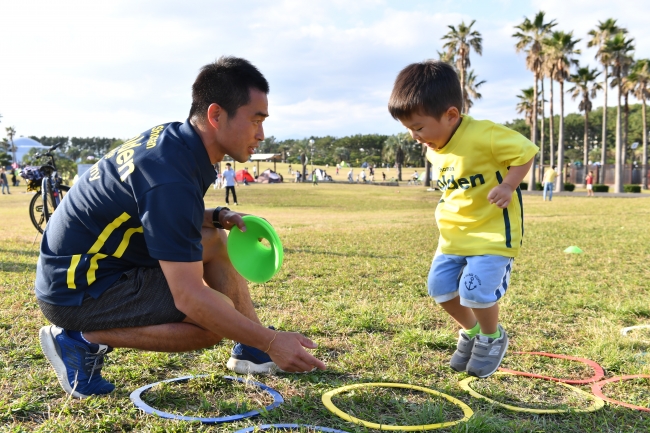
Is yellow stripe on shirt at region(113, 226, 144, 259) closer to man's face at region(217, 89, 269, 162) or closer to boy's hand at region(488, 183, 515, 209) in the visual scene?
man's face at region(217, 89, 269, 162)

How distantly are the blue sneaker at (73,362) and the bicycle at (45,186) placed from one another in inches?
287

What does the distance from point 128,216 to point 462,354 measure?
2.10 meters

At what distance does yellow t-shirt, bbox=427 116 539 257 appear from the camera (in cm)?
330

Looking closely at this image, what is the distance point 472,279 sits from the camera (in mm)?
3273

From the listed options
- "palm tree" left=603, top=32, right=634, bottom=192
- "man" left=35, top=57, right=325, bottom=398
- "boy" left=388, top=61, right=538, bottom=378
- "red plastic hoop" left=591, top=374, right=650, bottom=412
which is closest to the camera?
"man" left=35, top=57, right=325, bottom=398

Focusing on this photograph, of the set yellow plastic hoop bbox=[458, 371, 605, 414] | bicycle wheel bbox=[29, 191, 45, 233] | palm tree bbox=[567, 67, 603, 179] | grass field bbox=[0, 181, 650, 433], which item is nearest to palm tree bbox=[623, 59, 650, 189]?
palm tree bbox=[567, 67, 603, 179]

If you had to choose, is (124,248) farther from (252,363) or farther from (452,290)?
(452,290)

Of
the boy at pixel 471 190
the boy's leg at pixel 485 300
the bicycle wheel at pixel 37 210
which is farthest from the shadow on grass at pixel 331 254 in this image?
the bicycle wheel at pixel 37 210

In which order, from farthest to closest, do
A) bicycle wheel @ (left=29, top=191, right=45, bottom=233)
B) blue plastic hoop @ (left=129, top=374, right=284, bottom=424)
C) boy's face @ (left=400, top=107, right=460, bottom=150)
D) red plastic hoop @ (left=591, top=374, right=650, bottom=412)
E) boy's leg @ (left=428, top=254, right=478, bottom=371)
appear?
bicycle wheel @ (left=29, top=191, right=45, bottom=233) < boy's leg @ (left=428, top=254, right=478, bottom=371) < boy's face @ (left=400, top=107, right=460, bottom=150) < red plastic hoop @ (left=591, top=374, right=650, bottom=412) < blue plastic hoop @ (left=129, top=374, right=284, bottom=424)

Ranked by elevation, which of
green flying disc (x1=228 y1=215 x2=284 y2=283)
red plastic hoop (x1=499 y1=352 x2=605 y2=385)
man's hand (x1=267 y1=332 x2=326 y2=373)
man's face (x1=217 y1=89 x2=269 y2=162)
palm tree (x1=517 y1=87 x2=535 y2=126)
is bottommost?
red plastic hoop (x1=499 y1=352 x2=605 y2=385)

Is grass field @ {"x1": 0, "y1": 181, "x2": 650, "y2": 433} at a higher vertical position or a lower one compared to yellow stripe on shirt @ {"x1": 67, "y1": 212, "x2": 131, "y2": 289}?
lower

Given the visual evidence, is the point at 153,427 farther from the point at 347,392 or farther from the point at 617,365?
the point at 617,365

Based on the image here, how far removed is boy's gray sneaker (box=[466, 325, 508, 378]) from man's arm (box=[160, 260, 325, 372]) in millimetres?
1185

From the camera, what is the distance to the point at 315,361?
2363 mm
